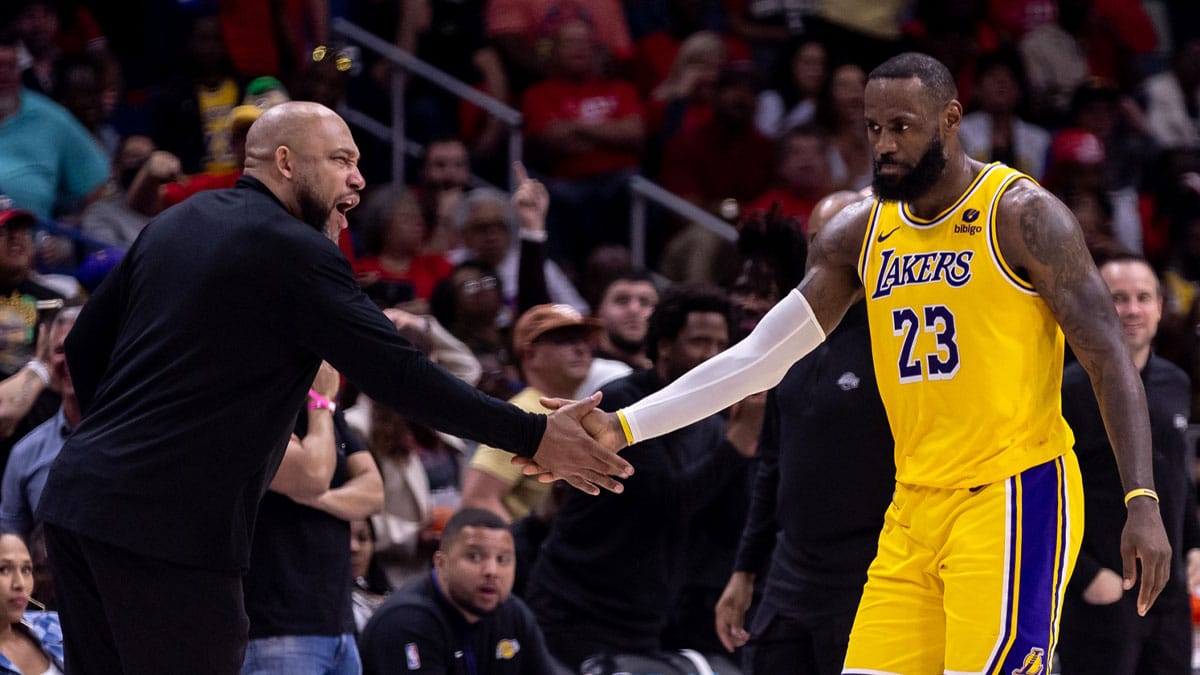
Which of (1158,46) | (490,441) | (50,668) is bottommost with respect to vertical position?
(50,668)

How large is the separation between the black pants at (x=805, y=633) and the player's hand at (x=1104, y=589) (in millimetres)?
963

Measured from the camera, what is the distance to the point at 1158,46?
13.7 meters

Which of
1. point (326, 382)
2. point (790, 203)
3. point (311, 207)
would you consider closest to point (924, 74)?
point (311, 207)

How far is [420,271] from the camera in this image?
32.5 ft

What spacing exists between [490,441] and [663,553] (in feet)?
7.84

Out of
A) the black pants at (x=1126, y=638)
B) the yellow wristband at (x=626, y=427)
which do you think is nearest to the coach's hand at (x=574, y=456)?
the yellow wristband at (x=626, y=427)

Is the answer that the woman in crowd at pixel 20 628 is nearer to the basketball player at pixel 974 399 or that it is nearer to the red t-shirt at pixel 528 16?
the basketball player at pixel 974 399

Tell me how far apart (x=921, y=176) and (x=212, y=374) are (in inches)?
75.8

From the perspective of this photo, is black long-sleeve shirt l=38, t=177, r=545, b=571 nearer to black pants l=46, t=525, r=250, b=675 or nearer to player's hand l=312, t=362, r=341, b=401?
black pants l=46, t=525, r=250, b=675

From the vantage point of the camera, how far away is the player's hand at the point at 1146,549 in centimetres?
446

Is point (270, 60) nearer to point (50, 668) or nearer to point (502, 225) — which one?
point (502, 225)

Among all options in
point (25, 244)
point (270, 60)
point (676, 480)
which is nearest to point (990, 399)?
point (676, 480)

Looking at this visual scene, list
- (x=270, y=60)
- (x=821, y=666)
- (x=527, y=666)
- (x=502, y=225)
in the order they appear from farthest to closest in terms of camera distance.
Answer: (x=270, y=60) < (x=502, y=225) < (x=527, y=666) < (x=821, y=666)

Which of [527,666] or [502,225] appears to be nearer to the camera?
[527,666]
